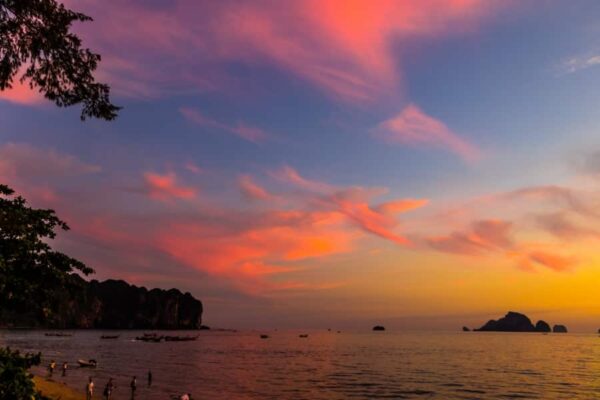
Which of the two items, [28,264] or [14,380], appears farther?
[28,264]

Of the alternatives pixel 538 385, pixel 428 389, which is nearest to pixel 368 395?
pixel 428 389

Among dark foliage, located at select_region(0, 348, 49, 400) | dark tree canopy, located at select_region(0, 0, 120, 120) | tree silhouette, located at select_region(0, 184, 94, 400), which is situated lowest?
dark foliage, located at select_region(0, 348, 49, 400)

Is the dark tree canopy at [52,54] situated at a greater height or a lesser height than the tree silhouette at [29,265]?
greater

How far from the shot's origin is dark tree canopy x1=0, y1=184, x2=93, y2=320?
1738cm

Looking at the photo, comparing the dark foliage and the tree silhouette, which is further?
the tree silhouette

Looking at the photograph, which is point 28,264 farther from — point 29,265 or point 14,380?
point 14,380

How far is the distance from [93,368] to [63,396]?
4299 centimetres

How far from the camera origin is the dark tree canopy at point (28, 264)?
1738 centimetres

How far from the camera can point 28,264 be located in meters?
18.6

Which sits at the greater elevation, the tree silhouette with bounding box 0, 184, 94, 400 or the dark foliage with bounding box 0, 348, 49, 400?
the tree silhouette with bounding box 0, 184, 94, 400

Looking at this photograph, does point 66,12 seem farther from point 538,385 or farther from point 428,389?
point 538,385

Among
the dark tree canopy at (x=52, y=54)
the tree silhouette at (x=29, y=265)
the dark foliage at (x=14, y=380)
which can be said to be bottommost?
the dark foliage at (x=14, y=380)

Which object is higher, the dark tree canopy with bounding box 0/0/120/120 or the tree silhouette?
the dark tree canopy with bounding box 0/0/120/120

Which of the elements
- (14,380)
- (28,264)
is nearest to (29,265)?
(28,264)
